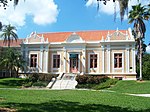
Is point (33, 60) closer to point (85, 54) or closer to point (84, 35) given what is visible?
point (85, 54)

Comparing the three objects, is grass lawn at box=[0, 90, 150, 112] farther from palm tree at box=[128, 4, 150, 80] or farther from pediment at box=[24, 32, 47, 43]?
pediment at box=[24, 32, 47, 43]

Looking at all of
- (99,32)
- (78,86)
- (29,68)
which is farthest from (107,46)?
(29,68)

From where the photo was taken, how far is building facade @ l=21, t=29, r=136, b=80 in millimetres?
42875

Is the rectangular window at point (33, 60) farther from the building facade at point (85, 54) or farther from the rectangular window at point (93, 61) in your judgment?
the rectangular window at point (93, 61)

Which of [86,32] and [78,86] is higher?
[86,32]

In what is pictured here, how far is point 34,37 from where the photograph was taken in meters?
47.0

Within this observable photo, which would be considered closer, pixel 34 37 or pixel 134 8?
pixel 134 8

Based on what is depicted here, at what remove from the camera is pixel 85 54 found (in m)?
44.3

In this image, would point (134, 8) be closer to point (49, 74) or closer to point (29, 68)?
point (49, 74)

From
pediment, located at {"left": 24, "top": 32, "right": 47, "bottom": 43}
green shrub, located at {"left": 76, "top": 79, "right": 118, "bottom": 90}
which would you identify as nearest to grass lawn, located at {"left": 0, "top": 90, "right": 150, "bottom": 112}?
green shrub, located at {"left": 76, "top": 79, "right": 118, "bottom": 90}

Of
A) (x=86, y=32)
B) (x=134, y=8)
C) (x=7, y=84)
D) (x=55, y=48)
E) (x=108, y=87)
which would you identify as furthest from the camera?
(x=86, y=32)

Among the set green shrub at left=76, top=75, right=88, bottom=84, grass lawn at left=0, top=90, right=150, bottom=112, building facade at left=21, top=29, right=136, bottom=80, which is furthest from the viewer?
building facade at left=21, top=29, right=136, bottom=80

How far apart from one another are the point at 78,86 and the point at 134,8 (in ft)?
47.6

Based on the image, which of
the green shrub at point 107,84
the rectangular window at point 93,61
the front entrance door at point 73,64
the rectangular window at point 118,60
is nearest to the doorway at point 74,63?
the front entrance door at point 73,64
